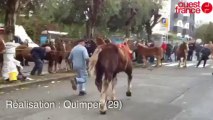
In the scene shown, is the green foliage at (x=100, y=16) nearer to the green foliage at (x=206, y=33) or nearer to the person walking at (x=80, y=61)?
the person walking at (x=80, y=61)

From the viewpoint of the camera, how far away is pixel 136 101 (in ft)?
44.2

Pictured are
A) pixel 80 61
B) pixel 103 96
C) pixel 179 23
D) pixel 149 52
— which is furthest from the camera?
pixel 179 23

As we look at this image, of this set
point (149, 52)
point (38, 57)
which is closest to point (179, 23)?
point (149, 52)

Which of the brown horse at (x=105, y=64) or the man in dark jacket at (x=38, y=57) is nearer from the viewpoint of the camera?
the brown horse at (x=105, y=64)

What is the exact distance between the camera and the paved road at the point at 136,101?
10750 mm

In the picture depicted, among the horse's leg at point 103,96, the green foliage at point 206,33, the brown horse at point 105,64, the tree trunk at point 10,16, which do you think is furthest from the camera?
the green foliage at point 206,33

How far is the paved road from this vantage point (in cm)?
1075

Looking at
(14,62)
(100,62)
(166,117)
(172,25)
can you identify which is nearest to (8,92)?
(14,62)

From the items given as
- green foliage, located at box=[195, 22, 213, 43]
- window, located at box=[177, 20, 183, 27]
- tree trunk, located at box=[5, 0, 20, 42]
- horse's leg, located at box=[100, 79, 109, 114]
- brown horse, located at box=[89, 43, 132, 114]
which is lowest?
green foliage, located at box=[195, 22, 213, 43]

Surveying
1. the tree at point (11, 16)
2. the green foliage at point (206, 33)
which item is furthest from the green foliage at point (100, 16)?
the green foliage at point (206, 33)

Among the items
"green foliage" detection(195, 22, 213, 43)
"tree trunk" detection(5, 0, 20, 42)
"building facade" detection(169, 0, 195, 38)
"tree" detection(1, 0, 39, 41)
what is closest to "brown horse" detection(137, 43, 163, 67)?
"tree" detection(1, 0, 39, 41)

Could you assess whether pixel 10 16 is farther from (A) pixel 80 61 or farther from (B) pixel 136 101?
(B) pixel 136 101

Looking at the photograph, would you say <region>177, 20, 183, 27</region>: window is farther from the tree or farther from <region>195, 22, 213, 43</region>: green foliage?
the tree

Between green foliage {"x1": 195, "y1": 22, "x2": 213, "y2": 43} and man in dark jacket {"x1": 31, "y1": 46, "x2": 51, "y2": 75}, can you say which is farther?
green foliage {"x1": 195, "y1": 22, "x2": 213, "y2": 43}
